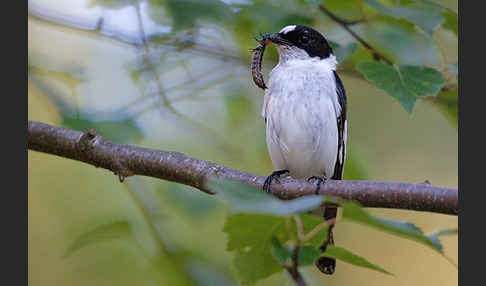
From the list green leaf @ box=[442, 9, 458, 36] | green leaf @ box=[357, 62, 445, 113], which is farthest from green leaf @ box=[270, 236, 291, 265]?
green leaf @ box=[442, 9, 458, 36]

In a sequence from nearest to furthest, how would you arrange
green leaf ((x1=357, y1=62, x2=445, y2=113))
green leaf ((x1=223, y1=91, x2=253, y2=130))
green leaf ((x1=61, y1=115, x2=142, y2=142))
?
green leaf ((x1=357, y1=62, x2=445, y2=113))
green leaf ((x1=61, y1=115, x2=142, y2=142))
green leaf ((x1=223, y1=91, x2=253, y2=130))

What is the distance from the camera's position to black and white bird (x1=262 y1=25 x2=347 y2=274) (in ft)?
12.4

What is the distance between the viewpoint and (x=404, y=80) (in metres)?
2.92

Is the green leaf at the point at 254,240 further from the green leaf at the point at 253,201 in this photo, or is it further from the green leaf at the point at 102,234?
the green leaf at the point at 102,234

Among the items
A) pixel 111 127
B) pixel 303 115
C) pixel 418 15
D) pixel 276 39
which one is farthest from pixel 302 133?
pixel 111 127

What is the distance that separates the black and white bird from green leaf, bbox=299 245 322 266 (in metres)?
1.93

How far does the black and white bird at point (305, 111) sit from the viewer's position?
12.4 ft

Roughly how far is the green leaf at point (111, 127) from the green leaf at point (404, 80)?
1.58 m

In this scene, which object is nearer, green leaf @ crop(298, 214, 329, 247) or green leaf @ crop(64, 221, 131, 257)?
green leaf @ crop(298, 214, 329, 247)

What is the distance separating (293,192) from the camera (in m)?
2.79

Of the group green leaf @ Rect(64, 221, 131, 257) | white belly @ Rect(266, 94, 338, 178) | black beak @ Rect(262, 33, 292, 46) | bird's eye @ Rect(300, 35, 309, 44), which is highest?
black beak @ Rect(262, 33, 292, 46)

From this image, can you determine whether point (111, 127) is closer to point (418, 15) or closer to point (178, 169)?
point (178, 169)

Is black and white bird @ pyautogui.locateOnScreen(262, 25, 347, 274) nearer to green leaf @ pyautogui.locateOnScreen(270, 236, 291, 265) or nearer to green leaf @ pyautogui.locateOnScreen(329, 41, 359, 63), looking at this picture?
green leaf @ pyautogui.locateOnScreen(329, 41, 359, 63)

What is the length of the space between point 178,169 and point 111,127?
3.32 ft
